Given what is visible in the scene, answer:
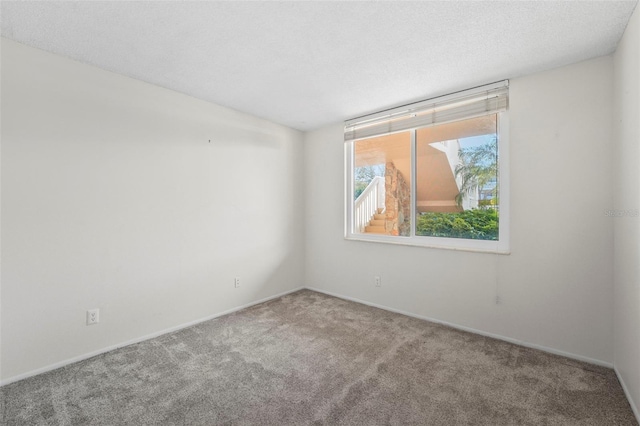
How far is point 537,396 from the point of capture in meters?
1.81

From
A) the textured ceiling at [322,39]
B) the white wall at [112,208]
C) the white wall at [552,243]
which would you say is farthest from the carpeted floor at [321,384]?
the textured ceiling at [322,39]

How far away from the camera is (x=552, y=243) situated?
7.73 feet

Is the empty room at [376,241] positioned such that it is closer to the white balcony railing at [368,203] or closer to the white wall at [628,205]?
the white wall at [628,205]

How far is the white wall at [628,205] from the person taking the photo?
164 cm

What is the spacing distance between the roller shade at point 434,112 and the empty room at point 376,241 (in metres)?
0.02

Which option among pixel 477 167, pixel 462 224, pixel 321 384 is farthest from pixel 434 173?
pixel 321 384

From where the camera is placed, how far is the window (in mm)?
2707

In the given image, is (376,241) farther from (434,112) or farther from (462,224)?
(434,112)

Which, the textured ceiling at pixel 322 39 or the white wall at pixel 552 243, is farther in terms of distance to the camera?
the white wall at pixel 552 243

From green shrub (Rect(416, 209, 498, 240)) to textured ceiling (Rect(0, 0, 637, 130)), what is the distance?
4.12 feet

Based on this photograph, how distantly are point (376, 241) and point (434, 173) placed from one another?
104cm

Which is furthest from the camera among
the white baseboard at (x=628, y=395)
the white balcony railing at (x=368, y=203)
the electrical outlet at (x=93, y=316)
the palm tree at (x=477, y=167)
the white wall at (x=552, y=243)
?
the white balcony railing at (x=368, y=203)

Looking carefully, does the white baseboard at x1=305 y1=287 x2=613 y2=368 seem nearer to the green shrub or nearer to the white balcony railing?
the green shrub

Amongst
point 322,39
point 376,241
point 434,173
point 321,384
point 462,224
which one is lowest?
point 321,384
